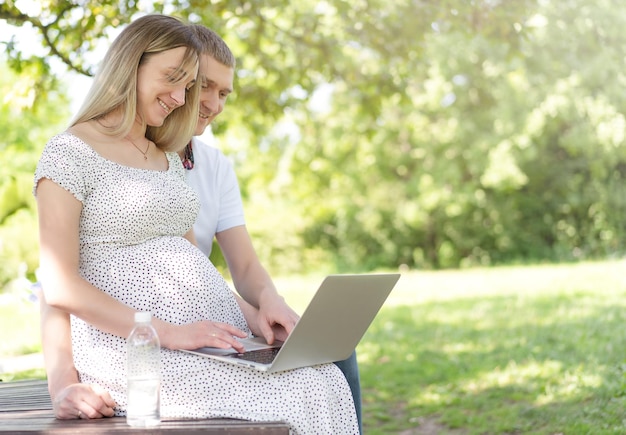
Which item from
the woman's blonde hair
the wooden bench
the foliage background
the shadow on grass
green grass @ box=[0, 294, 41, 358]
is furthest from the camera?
the foliage background

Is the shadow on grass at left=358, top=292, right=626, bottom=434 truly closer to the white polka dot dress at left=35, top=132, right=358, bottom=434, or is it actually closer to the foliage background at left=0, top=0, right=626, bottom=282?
the white polka dot dress at left=35, top=132, right=358, bottom=434

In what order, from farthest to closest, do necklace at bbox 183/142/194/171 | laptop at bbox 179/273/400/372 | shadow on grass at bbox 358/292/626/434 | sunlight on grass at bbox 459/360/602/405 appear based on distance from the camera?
sunlight on grass at bbox 459/360/602/405 < shadow on grass at bbox 358/292/626/434 < necklace at bbox 183/142/194/171 < laptop at bbox 179/273/400/372

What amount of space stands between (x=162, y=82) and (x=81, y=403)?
935 mm

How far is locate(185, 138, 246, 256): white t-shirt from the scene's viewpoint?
10.7ft

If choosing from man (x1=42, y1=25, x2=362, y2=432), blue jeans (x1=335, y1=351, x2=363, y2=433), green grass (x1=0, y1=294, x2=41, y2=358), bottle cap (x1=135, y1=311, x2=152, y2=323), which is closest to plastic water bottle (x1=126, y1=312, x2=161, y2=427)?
bottle cap (x1=135, y1=311, x2=152, y2=323)

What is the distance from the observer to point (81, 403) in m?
2.26

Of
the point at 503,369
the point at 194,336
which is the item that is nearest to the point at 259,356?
the point at 194,336

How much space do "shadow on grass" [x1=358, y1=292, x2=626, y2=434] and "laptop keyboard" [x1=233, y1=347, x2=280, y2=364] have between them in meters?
2.81

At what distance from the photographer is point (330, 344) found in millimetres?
2410

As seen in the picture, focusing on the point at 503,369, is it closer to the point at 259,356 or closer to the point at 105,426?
the point at 259,356

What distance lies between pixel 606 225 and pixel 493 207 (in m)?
2.80

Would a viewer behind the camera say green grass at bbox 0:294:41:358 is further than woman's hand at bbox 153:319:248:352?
Yes

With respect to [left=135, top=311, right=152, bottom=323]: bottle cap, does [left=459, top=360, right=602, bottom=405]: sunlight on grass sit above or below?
below

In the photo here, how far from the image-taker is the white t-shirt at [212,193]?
10.7 feet
